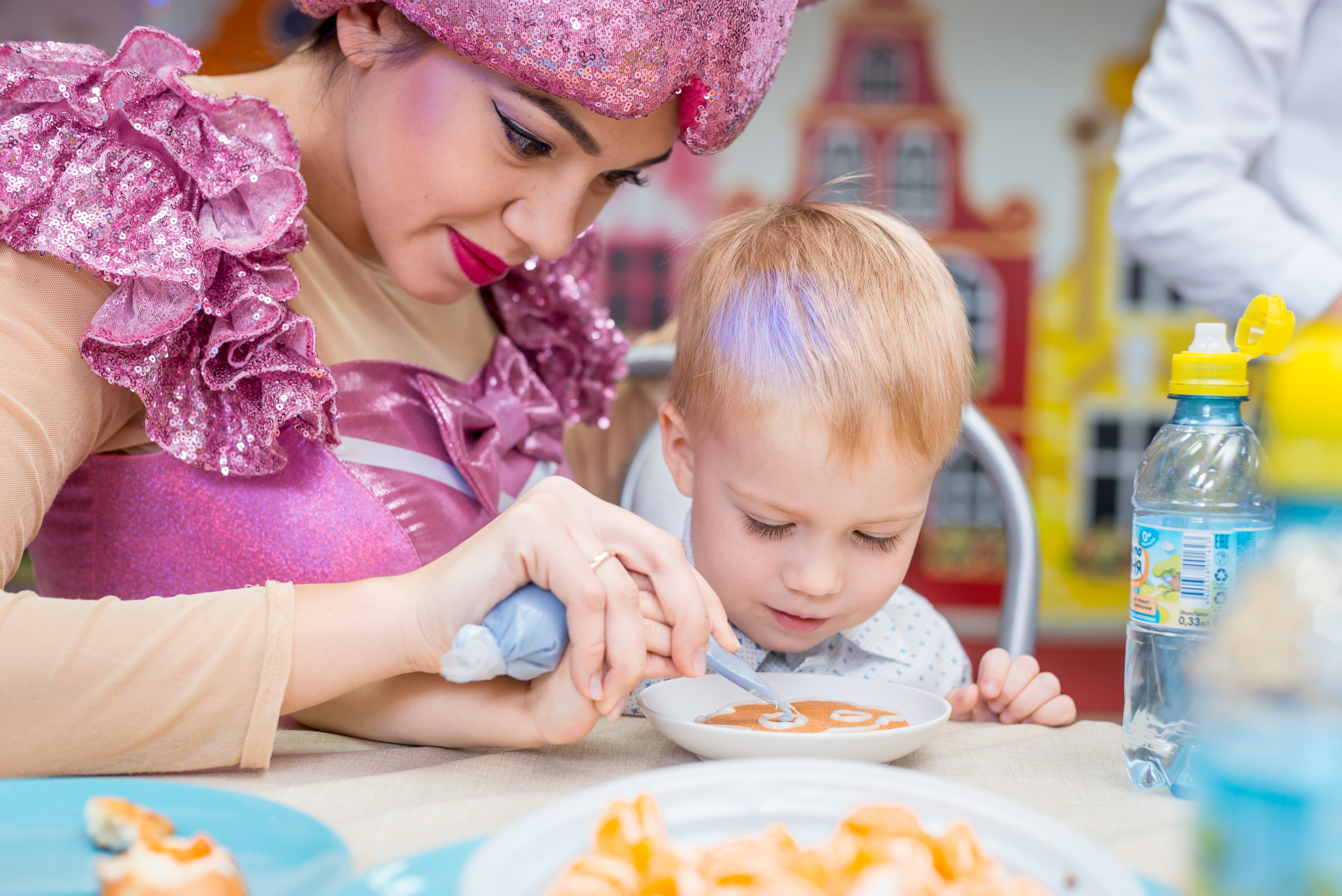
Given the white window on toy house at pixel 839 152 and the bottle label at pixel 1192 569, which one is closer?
the bottle label at pixel 1192 569

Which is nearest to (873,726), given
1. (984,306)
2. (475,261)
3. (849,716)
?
(849,716)

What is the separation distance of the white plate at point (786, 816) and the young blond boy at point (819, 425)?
1.08 feet

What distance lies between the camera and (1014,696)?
0.90m

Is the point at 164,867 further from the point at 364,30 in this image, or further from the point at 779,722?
the point at 364,30

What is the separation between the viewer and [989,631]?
3.41 meters

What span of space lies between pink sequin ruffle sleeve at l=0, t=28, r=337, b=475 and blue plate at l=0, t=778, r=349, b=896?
0.97ft

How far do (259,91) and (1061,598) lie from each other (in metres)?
2.88

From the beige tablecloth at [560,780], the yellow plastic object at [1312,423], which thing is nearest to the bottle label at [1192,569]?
the beige tablecloth at [560,780]

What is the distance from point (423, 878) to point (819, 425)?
50 centimetres

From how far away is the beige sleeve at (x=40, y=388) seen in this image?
0.69 meters

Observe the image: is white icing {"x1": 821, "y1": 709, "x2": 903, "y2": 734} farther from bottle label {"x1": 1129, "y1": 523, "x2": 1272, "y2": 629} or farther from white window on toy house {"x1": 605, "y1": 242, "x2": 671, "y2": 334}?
white window on toy house {"x1": 605, "y1": 242, "x2": 671, "y2": 334}

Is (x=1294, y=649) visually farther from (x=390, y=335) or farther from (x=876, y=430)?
(x=390, y=335)

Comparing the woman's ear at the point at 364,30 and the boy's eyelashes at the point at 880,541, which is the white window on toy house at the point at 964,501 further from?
the woman's ear at the point at 364,30

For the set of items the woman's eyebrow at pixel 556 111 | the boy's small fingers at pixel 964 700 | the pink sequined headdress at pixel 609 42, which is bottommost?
the boy's small fingers at pixel 964 700
